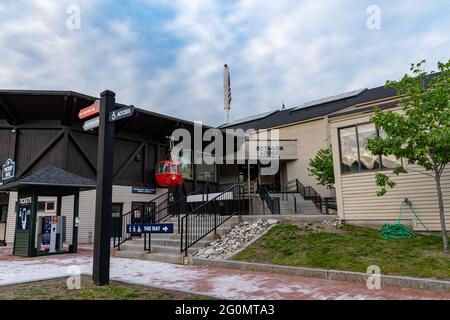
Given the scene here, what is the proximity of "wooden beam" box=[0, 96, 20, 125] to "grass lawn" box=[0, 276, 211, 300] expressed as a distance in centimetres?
1155

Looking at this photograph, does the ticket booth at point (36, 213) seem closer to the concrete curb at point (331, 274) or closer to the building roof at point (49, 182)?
the building roof at point (49, 182)

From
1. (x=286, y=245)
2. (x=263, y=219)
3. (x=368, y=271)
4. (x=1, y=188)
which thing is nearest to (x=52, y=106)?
(x=1, y=188)

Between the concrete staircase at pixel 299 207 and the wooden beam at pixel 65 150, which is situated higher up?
the wooden beam at pixel 65 150

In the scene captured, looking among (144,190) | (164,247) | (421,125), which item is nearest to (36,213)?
(164,247)

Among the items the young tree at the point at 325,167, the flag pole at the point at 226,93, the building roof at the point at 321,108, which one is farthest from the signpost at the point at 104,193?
the flag pole at the point at 226,93

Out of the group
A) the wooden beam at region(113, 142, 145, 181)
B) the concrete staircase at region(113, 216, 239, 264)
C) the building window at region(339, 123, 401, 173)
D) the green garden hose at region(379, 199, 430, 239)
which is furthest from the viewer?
the wooden beam at region(113, 142, 145, 181)

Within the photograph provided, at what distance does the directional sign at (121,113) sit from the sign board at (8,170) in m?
11.5

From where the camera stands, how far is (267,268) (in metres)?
7.72

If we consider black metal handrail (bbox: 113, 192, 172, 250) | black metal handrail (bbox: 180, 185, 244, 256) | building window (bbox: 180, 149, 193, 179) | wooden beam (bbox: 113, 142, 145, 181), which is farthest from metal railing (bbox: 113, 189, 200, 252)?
wooden beam (bbox: 113, 142, 145, 181)

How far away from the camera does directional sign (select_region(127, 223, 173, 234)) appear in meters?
8.98

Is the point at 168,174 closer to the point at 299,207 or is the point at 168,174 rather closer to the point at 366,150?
the point at 299,207

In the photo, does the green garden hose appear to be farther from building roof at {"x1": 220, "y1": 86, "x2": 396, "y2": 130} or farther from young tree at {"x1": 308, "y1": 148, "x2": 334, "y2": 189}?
building roof at {"x1": 220, "y1": 86, "x2": 396, "y2": 130}

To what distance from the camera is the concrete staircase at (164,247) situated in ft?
31.6

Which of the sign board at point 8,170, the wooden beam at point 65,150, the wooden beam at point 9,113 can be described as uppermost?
the wooden beam at point 9,113
